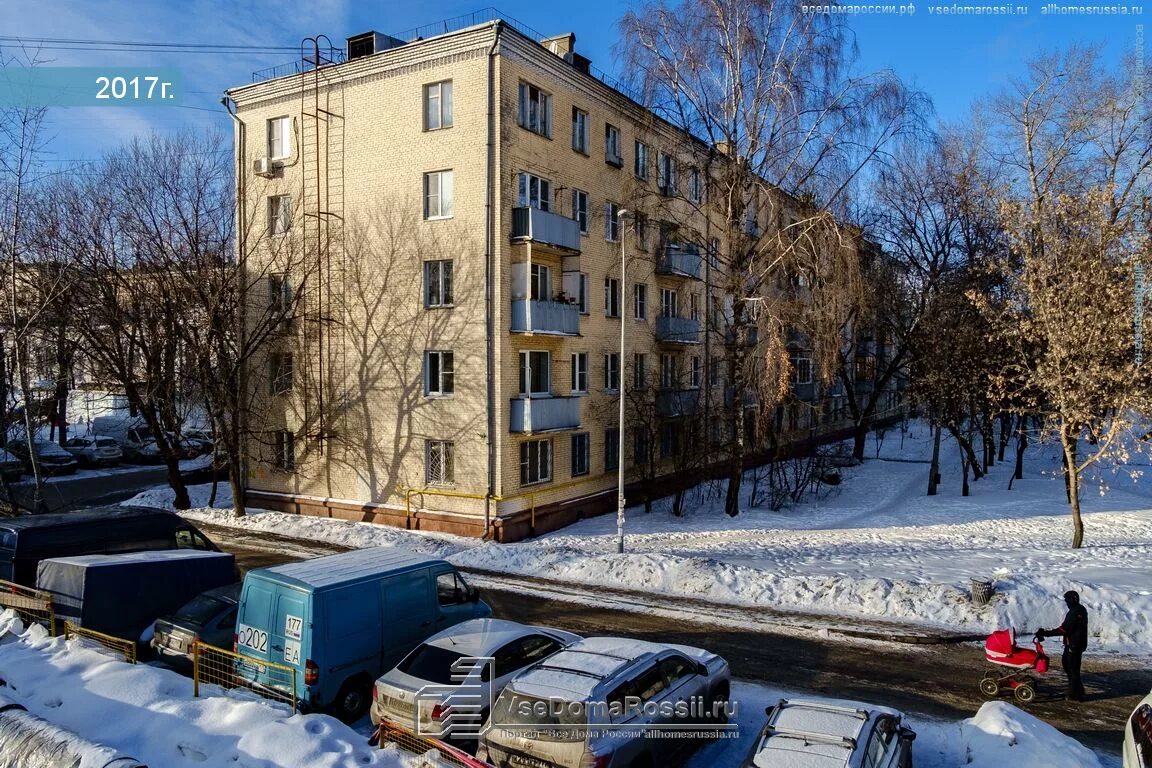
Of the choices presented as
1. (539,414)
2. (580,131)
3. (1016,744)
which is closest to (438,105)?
(580,131)

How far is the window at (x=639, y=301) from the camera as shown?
88.8 ft

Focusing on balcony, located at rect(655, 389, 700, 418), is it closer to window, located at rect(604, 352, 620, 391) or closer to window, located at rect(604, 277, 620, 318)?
window, located at rect(604, 352, 620, 391)

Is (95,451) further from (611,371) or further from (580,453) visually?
(611,371)

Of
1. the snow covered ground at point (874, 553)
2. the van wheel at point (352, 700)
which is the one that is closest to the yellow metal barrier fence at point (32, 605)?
the van wheel at point (352, 700)

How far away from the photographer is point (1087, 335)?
17.9m

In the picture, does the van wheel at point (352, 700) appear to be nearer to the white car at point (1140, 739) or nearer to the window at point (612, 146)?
the white car at point (1140, 739)

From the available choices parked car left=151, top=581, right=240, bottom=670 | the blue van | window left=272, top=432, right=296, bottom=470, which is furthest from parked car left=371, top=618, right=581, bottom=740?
window left=272, top=432, right=296, bottom=470

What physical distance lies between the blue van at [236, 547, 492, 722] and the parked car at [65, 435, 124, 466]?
32586 millimetres

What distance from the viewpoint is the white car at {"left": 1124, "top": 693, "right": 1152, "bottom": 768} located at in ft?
18.2

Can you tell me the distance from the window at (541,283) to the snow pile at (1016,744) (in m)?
16.2

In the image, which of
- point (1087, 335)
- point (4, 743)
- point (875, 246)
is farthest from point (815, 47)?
point (4, 743)

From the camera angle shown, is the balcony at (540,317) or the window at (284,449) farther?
the window at (284,449)

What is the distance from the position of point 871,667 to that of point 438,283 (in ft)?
53.0

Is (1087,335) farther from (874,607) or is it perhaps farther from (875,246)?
(875,246)
